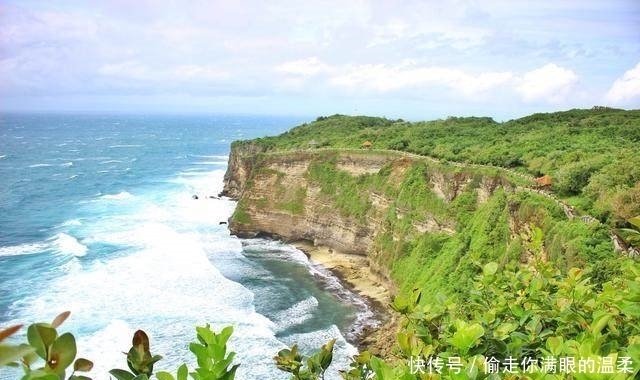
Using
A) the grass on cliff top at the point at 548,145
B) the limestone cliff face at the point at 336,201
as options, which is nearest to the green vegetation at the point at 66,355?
the grass on cliff top at the point at 548,145

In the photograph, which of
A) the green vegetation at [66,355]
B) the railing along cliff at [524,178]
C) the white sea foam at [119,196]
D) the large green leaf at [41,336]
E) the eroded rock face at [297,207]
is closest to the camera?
the green vegetation at [66,355]

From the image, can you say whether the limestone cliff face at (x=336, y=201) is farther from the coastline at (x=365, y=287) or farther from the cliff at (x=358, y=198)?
the coastline at (x=365, y=287)

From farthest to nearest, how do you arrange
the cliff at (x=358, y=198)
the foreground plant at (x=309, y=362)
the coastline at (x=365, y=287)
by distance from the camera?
the cliff at (x=358, y=198)
the coastline at (x=365, y=287)
the foreground plant at (x=309, y=362)

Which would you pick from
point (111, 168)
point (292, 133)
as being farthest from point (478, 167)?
point (111, 168)

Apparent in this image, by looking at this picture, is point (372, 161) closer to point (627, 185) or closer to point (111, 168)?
point (627, 185)

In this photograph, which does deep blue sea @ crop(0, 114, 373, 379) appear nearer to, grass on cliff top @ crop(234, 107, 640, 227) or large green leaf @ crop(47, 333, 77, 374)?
grass on cliff top @ crop(234, 107, 640, 227)

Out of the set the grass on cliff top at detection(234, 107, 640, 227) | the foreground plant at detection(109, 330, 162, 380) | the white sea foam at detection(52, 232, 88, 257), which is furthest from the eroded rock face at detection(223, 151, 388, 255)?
the foreground plant at detection(109, 330, 162, 380)

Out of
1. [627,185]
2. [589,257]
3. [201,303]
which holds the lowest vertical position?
[201,303]
